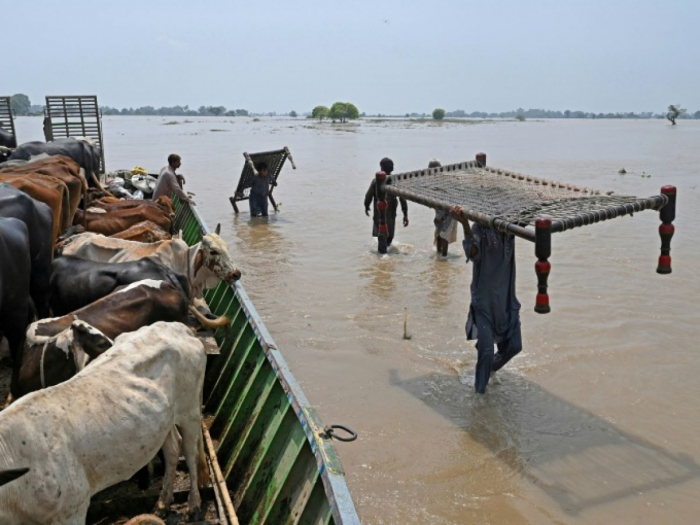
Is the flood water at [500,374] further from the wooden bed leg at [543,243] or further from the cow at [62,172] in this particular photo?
the cow at [62,172]

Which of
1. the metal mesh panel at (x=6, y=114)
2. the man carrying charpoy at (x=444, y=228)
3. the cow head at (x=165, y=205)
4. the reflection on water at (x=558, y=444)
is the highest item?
the metal mesh panel at (x=6, y=114)

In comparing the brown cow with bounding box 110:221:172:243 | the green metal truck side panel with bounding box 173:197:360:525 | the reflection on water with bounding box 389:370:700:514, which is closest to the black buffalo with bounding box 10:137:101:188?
the brown cow with bounding box 110:221:172:243

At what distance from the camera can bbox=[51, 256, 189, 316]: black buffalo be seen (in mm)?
5777

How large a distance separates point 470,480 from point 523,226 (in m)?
2.05

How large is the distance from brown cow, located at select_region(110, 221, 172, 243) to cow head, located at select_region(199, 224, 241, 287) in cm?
168

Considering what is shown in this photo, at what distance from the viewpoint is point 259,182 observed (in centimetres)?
1605

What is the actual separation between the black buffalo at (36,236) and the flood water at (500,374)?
270cm

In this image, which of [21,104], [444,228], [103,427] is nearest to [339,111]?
[21,104]

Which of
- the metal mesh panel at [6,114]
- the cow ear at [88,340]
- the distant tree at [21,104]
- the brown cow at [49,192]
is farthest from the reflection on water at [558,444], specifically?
the distant tree at [21,104]

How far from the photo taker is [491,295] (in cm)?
649

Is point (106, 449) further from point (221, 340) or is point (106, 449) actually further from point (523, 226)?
point (523, 226)

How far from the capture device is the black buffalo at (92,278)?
5.78 meters

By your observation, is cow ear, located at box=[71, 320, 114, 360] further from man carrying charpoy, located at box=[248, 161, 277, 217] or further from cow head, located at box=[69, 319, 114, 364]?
man carrying charpoy, located at box=[248, 161, 277, 217]

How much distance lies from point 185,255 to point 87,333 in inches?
101
